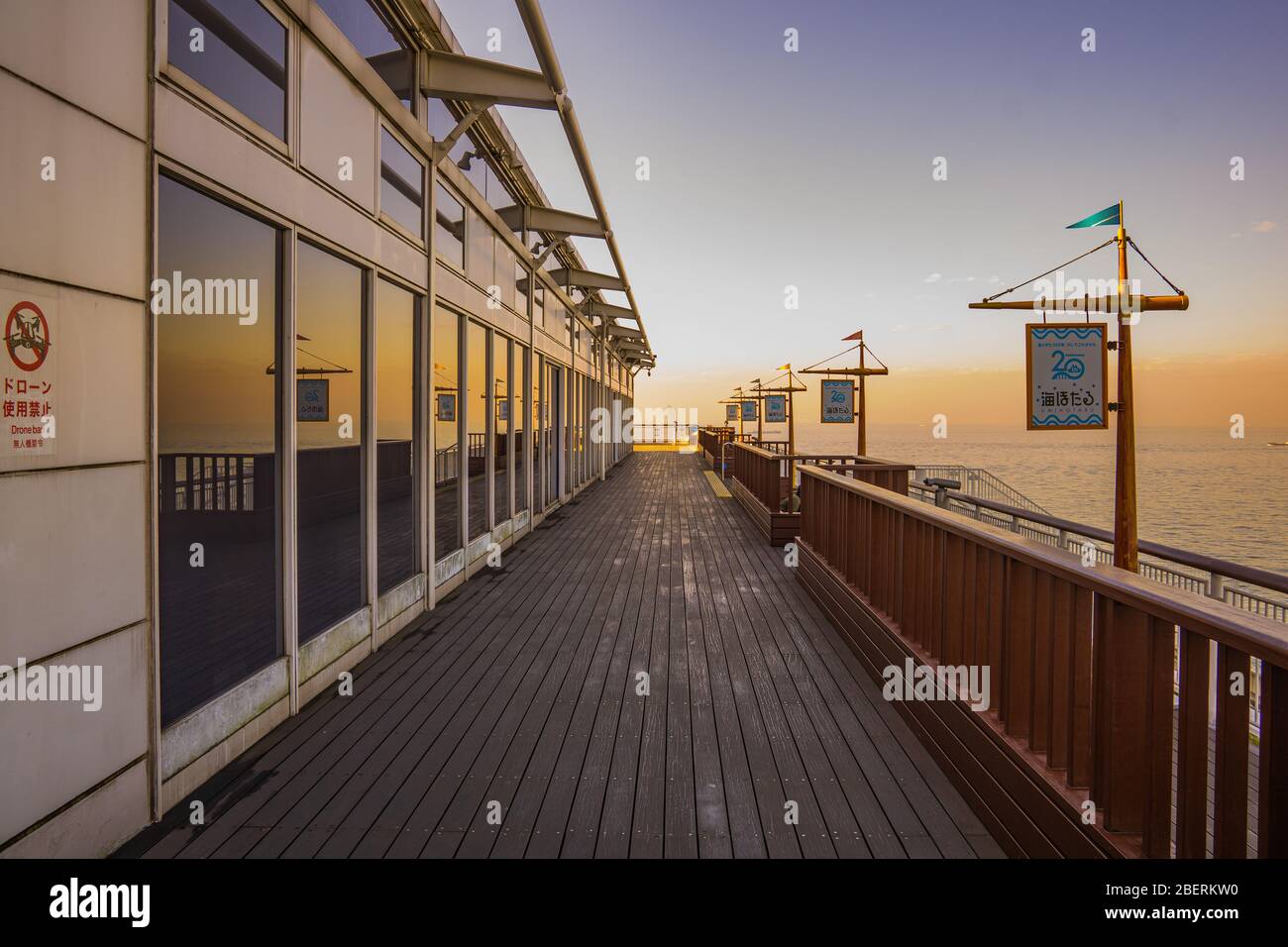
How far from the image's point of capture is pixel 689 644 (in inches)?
158

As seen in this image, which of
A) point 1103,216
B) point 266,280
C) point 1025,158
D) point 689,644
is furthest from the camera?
point 1025,158

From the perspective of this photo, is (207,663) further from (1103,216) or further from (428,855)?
(1103,216)

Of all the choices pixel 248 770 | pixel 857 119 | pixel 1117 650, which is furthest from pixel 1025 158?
pixel 248 770

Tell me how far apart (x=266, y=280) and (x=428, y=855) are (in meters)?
2.55

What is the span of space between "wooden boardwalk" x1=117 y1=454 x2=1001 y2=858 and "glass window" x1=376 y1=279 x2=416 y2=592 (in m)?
0.57

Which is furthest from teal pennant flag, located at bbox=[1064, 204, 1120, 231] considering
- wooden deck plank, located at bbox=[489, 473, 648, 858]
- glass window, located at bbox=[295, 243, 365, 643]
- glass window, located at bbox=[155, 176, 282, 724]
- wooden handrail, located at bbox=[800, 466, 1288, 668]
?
glass window, located at bbox=[155, 176, 282, 724]

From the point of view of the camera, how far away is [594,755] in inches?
103

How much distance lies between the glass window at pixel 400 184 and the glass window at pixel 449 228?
21cm

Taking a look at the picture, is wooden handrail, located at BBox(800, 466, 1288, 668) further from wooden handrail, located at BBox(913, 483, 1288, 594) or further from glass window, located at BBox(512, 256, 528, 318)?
glass window, located at BBox(512, 256, 528, 318)

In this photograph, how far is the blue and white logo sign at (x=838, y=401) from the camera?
1467cm

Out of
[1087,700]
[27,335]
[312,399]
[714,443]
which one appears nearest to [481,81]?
[312,399]

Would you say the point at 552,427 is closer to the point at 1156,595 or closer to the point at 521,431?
the point at 521,431

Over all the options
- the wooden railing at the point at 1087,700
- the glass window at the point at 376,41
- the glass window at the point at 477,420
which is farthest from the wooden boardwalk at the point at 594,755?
the glass window at the point at 376,41

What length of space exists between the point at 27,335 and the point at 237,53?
1.61 m
